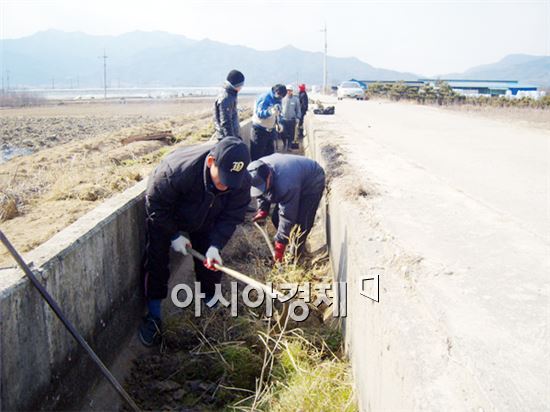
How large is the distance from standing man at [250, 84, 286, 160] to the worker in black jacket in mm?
4383

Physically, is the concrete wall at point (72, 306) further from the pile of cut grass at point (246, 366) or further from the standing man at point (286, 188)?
the standing man at point (286, 188)

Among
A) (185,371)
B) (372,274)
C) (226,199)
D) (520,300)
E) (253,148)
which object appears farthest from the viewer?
(253,148)

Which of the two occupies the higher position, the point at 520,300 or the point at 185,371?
the point at 520,300

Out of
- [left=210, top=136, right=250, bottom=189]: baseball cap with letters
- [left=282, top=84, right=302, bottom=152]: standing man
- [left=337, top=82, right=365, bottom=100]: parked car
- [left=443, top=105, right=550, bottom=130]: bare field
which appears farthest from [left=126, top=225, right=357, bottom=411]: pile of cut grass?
[left=337, top=82, right=365, bottom=100]: parked car

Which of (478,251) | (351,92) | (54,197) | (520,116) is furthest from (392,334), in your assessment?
(351,92)

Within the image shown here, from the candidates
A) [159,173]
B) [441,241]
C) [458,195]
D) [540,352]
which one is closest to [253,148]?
[458,195]

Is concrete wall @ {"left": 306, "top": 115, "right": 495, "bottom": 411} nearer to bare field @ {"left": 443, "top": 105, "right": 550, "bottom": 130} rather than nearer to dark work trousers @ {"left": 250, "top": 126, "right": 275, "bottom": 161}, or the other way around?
dark work trousers @ {"left": 250, "top": 126, "right": 275, "bottom": 161}

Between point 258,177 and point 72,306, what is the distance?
84.5 inches

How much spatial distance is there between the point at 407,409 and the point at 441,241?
80.3 inches

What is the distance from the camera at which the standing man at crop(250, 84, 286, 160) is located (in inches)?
344

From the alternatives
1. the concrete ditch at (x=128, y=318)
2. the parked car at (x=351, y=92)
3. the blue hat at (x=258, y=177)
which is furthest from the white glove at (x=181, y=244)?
the parked car at (x=351, y=92)

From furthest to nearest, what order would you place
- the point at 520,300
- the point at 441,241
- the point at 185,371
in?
the point at 185,371 < the point at 441,241 < the point at 520,300

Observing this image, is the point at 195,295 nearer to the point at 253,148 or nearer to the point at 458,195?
the point at 458,195

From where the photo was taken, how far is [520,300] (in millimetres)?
2855
